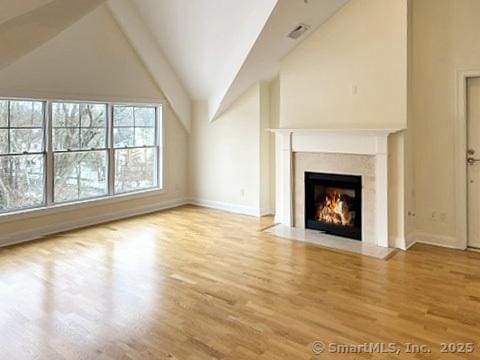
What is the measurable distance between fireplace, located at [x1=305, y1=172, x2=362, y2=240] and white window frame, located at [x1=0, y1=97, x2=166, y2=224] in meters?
2.77

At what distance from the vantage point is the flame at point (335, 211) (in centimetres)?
512

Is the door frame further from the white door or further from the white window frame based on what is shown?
the white window frame

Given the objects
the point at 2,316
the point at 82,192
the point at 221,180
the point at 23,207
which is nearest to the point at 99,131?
the point at 82,192

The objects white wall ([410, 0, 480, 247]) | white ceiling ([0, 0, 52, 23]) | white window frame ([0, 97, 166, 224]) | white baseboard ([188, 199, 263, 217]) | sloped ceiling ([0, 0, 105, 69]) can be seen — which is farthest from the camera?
white baseboard ([188, 199, 263, 217])

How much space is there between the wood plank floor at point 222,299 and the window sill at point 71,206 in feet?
1.34

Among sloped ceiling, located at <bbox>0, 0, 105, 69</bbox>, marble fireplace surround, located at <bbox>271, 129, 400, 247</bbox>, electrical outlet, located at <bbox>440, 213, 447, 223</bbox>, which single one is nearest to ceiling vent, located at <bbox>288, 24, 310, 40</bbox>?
marble fireplace surround, located at <bbox>271, 129, 400, 247</bbox>

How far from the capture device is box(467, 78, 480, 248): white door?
4504mm

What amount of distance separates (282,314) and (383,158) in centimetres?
246

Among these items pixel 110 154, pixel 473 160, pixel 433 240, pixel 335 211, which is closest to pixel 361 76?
pixel 473 160

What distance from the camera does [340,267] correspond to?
160 inches

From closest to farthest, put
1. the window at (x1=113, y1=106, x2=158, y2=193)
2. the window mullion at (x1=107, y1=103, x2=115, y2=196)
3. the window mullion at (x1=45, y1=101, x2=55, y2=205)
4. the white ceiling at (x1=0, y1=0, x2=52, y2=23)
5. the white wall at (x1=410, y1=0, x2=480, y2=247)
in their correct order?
the white ceiling at (x1=0, y1=0, x2=52, y2=23), the white wall at (x1=410, y1=0, x2=480, y2=247), the window mullion at (x1=45, y1=101, x2=55, y2=205), the window mullion at (x1=107, y1=103, x2=115, y2=196), the window at (x1=113, y1=106, x2=158, y2=193)

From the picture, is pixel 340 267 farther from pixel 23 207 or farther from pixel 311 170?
pixel 23 207

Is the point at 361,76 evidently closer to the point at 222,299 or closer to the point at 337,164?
the point at 337,164

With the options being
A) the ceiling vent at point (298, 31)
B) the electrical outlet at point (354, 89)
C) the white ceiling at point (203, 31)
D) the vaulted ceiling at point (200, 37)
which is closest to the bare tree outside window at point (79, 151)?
the vaulted ceiling at point (200, 37)
